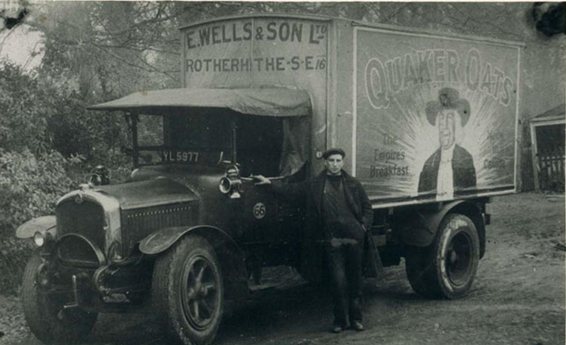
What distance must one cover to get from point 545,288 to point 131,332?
478 centimetres

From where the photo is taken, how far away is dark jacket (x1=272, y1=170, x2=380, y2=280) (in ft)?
22.7

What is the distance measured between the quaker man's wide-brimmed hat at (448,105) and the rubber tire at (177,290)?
3.33 metres

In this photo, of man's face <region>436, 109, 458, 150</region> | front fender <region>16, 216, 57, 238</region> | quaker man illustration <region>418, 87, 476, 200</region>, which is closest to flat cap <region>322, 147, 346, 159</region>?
quaker man illustration <region>418, 87, 476, 200</region>

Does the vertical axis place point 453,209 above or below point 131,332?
above

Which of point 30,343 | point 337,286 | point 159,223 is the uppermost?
point 159,223

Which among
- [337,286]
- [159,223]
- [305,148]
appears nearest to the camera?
[159,223]

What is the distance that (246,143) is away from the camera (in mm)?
7395

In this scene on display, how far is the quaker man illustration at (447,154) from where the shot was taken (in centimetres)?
827

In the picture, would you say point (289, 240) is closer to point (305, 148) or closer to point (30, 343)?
point (305, 148)

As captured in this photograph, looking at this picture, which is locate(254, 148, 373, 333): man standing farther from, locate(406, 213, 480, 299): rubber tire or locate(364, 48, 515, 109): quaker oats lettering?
locate(406, 213, 480, 299): rubber tire

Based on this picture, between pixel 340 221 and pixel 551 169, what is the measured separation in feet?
55.2

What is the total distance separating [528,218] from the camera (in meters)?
15.2

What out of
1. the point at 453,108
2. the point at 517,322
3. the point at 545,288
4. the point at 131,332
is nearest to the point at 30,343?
the point at 131,332

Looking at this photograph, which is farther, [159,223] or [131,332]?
[131,332]
